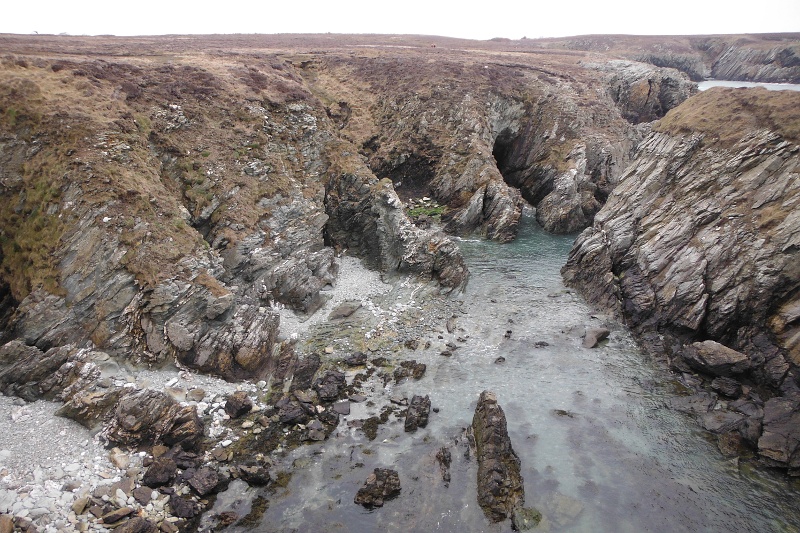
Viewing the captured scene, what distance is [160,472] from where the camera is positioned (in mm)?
20359

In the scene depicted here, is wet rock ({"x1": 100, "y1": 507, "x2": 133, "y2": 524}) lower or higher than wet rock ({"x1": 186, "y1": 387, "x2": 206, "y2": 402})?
higher

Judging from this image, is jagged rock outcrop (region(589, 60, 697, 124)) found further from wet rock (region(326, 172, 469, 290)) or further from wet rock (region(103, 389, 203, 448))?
wet rock (region(103, 389, 203, 448))

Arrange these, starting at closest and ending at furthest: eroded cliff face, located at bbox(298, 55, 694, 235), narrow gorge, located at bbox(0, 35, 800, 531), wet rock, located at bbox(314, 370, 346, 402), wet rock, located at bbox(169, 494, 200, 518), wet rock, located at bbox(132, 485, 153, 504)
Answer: wet rock, located at bbox(169, 494, 200, 518) → wet rock, located at bbox(132, 485, 153, 504) → narrow gorge, located at bbox(0, 35, 800, 531) → wet rock, located at bbox(314, 370, 346, 402) → eroded cliff face, located at bbox(298, 55, 694, 235)

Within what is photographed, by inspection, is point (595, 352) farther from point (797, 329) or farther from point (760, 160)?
point (760, 160)

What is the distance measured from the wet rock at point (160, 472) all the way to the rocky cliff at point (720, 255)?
28.0m

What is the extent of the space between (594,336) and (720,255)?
10262 millimetres

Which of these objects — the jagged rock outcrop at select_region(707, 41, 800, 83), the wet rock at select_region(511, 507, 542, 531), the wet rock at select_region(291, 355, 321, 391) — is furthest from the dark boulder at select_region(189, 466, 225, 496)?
the jagged rock outcrop at select_region(707, 41, 800, 83)

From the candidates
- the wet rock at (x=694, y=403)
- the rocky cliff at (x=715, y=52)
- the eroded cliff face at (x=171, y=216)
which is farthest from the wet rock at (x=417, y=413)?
the rocky cliff at (x=715, y=52)

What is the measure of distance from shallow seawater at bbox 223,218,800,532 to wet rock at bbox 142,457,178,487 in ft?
16.6

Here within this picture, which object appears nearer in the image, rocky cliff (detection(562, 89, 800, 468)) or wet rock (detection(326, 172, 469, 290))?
rocky cliff (detection(562, 89, 800, 468))

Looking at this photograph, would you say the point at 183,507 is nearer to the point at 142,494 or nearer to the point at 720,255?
the point at 142,494

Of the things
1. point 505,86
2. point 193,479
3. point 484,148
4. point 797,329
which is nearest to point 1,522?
point 193,479

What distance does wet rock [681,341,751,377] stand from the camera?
1059 inches

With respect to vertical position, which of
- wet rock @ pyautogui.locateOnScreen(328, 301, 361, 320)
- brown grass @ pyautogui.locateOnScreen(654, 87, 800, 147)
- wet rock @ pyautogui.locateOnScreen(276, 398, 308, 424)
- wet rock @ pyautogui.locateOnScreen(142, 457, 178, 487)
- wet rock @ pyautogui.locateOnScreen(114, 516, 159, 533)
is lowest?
wet rock @ pyautogui.locateOnScreen(328, 301, 361, 320)
